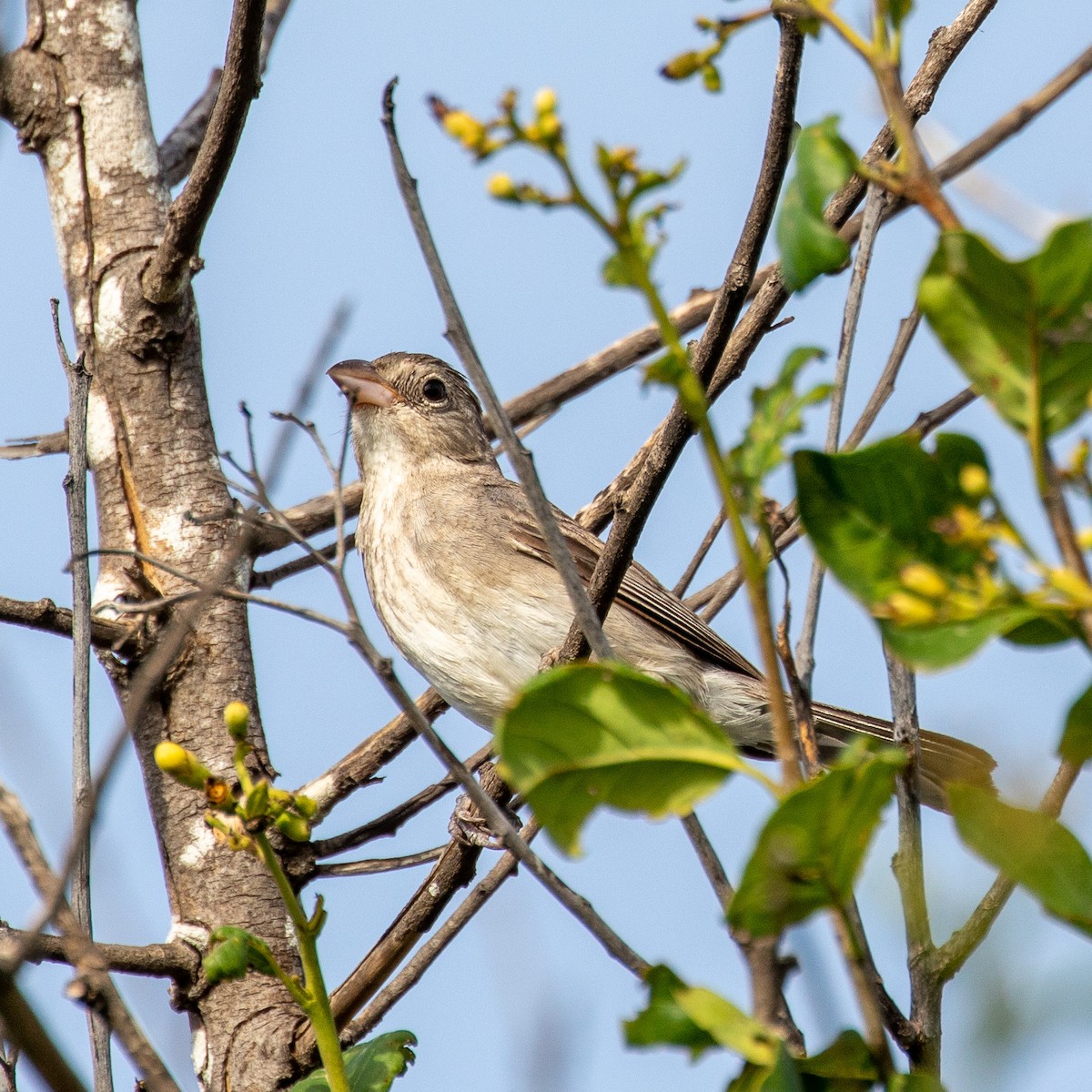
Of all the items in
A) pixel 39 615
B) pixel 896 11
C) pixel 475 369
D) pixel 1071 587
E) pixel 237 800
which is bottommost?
pixel 1071 587

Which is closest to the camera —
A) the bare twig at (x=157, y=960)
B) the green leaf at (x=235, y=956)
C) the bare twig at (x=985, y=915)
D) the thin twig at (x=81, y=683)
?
the bare twig at (x=985, y=915)

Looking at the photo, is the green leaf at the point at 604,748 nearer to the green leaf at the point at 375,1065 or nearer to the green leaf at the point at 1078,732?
the green leaf at the point at 1078,732

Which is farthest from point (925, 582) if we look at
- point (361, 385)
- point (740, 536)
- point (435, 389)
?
point (435, 389)

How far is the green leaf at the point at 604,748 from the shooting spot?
121 cm

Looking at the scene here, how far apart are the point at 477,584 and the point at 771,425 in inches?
164

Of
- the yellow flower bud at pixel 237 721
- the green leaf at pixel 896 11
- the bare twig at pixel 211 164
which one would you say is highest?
the bare twig at pixel 211 164

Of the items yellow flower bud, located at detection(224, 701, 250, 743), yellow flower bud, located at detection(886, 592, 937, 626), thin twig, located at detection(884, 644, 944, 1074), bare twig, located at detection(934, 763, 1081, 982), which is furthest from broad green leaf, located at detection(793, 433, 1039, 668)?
yellow flower bud, located at detection(224, 701, 250, 743)

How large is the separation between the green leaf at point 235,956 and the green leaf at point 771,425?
109 cm

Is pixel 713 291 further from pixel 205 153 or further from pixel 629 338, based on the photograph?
pixel 205 153

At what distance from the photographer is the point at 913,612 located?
3.63ft

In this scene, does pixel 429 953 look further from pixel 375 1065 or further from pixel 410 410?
pixel 410 410

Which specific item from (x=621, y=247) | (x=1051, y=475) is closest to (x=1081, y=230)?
(x=1051, y=475)

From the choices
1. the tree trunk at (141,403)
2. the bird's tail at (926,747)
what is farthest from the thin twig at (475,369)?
the bird's tail at (926,747)

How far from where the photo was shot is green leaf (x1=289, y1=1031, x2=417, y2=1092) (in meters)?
2.15
